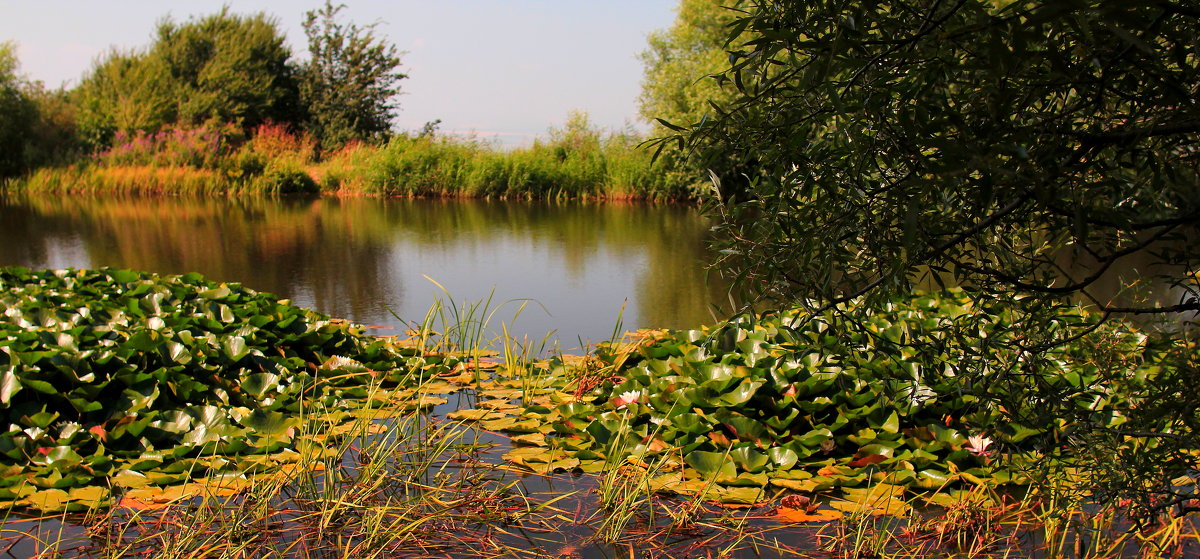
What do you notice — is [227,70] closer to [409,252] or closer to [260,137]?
[260,137]

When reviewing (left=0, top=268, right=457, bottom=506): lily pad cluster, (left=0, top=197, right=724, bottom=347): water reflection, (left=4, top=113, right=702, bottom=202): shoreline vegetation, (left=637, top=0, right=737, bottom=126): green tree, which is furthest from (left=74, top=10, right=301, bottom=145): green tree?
(left=0, top=268, right=457, bottom=506): lily pad cluster

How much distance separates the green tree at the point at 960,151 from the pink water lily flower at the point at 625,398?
1.48 m

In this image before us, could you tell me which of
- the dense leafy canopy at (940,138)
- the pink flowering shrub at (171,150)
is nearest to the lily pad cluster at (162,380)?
the dense leafy canopy at (940,138)

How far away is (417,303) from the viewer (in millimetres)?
6801

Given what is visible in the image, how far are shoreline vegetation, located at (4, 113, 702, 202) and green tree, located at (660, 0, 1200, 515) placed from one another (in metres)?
15.2

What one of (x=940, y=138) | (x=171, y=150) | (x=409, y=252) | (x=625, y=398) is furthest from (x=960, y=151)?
(x=171, y=150)

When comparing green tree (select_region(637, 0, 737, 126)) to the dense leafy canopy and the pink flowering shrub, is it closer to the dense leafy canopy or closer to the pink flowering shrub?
the pink flowering shrub

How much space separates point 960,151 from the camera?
130 cm

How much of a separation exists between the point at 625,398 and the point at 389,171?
53.6ft

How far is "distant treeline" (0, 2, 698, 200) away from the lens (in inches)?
744

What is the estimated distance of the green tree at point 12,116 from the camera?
2117 centimetres

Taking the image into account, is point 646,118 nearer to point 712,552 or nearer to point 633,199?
point 633,199

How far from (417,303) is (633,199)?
11915 mm

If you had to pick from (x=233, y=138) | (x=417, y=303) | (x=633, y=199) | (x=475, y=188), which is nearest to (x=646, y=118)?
(x=633, y=199)
